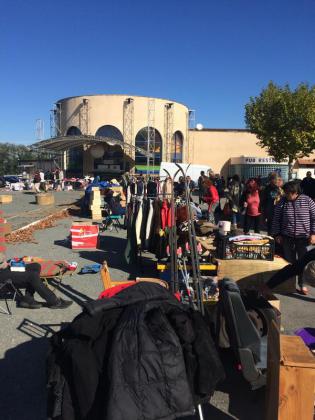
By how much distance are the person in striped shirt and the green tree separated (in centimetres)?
2397

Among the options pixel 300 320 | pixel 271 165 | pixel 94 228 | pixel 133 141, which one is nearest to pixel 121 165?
pixel 133 141

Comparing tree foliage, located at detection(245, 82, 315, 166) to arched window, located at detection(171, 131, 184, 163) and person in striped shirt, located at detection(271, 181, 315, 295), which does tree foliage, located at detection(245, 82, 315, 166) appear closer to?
arched window, located at detection(171, 131, 184, 163)

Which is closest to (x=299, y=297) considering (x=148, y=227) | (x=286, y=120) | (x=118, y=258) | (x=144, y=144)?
(x=148, y=227)

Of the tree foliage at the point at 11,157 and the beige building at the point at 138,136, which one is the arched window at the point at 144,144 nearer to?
the beige building at the point at 138,136

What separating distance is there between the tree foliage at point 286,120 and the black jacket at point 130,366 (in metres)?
28.1

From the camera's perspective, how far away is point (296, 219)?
586 centimetres

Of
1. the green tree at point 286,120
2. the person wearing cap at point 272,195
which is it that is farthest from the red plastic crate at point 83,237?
the green tree at point 286,120

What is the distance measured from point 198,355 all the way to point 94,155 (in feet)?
158

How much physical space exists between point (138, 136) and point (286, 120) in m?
23.5

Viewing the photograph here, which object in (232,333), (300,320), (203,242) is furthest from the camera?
(203,242)

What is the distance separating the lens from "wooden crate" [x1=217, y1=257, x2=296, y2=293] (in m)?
6.12

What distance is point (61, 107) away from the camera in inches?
2002

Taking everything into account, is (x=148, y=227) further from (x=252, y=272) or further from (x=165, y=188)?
(x=165, y=188)

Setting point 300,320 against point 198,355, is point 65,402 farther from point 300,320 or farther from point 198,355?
point 300,320
